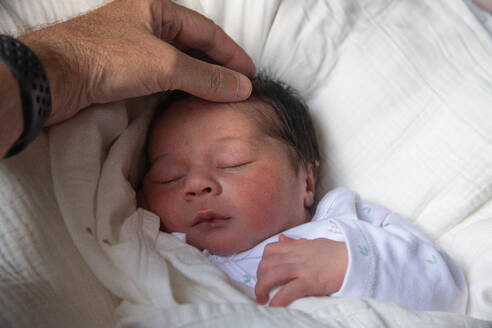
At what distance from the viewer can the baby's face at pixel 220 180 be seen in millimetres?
1068

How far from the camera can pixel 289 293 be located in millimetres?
915

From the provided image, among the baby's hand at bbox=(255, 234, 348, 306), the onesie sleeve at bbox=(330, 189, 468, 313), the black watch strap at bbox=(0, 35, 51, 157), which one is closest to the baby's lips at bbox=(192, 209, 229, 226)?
the baby's hand at bbox=(255, 234, 348, 306)

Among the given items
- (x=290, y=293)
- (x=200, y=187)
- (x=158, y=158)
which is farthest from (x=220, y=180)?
(x=290, y=293)

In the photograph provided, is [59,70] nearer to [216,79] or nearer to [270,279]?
[216,79]

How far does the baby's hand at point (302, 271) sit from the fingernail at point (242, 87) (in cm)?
40

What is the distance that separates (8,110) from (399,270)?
772 millimetres

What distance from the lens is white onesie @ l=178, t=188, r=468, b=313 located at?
945 mm

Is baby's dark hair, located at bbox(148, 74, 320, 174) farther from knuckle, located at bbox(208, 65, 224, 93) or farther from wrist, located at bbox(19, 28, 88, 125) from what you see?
wrist, located at bbox(19, 28, 88, 125)

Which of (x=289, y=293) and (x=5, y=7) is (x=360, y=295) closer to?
(x=289, y=293)

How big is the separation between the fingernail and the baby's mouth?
0.30 m

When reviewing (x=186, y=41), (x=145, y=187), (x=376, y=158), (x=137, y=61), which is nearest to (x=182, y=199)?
(x=145, y=187)

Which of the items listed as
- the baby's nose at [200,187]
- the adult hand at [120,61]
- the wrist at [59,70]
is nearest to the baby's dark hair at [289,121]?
the adult hand at [120,61]

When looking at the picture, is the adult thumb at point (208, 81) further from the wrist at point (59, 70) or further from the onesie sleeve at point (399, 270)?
the onesie sleeve at point (399, 270)

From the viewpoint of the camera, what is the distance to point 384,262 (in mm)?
972
